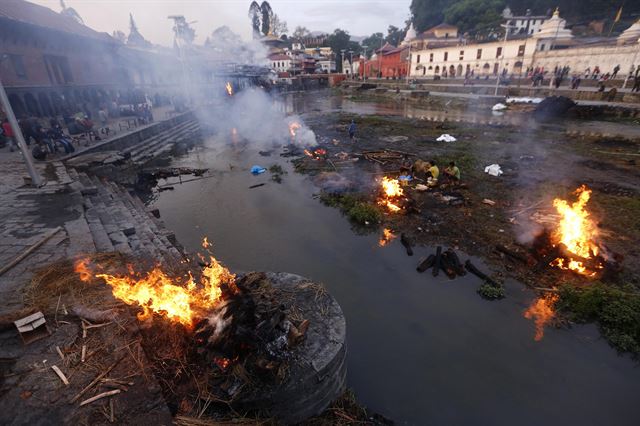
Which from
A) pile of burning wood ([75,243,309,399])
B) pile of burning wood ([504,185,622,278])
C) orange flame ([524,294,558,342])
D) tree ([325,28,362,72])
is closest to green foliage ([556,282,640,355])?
orange flame ([524,294,558,342])

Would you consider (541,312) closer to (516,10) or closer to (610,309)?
(610,309)

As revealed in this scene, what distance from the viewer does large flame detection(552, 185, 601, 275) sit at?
24.7 ft

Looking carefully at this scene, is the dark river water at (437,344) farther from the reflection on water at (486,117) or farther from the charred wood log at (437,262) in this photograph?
the reflection on water at (486,117)

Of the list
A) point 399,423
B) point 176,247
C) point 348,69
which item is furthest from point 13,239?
point 348,69

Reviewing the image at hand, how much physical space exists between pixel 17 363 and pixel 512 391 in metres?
7.10

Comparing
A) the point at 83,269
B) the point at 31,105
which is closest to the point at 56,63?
the point at 31,105

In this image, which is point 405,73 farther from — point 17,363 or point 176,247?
point 17,363

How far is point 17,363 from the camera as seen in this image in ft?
12.6

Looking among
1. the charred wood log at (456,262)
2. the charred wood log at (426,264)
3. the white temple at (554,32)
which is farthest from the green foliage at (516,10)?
the charred wood log at (426,264)

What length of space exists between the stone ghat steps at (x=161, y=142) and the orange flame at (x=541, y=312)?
18.3 meters

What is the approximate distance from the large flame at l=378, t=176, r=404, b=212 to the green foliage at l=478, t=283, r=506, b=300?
4.49m

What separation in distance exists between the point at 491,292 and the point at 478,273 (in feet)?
2.33

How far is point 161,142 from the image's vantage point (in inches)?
867

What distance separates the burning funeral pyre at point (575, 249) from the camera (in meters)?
7.34
